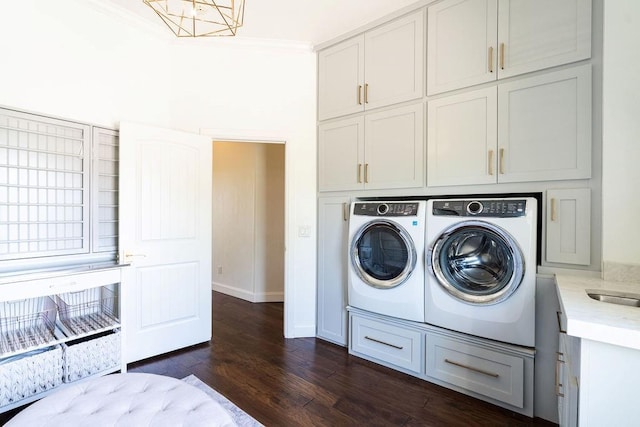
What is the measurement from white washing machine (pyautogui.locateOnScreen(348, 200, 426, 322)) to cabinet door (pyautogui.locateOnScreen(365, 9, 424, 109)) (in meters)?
0.87

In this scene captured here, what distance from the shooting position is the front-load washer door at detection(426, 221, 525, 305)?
5.68ft

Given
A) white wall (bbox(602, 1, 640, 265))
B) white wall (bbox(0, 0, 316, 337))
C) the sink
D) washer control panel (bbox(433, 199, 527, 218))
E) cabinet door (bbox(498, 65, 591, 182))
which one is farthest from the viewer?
white wall (bbox(0, 0, 316, 337))

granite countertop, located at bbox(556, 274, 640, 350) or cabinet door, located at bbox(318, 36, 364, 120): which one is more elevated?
cabinet door, located at bbox(318, 36, 364, 120)

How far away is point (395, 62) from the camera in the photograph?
231cm

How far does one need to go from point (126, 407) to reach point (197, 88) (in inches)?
98.9

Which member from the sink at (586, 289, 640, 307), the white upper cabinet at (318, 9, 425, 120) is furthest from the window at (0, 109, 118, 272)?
the sink at (586, 289, 640, 307)

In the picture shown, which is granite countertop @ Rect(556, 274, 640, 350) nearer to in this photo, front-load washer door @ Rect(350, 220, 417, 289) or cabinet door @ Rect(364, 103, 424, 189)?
front-load washer door @ Rect(350, 220, 417, 289)

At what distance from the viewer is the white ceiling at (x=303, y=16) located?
7.39ft

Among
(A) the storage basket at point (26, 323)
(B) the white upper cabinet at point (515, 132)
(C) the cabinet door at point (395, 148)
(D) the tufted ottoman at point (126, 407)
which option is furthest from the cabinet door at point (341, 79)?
(A) the storage basket at point (26, 323)

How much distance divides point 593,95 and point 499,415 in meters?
1.89

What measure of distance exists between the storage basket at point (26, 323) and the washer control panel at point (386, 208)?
222 cm

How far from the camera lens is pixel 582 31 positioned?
1.61 m

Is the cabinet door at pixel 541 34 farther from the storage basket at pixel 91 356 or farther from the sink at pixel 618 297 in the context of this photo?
the storage basket at pixel 91 356

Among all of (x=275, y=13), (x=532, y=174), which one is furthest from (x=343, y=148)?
(x=532, y=174)
